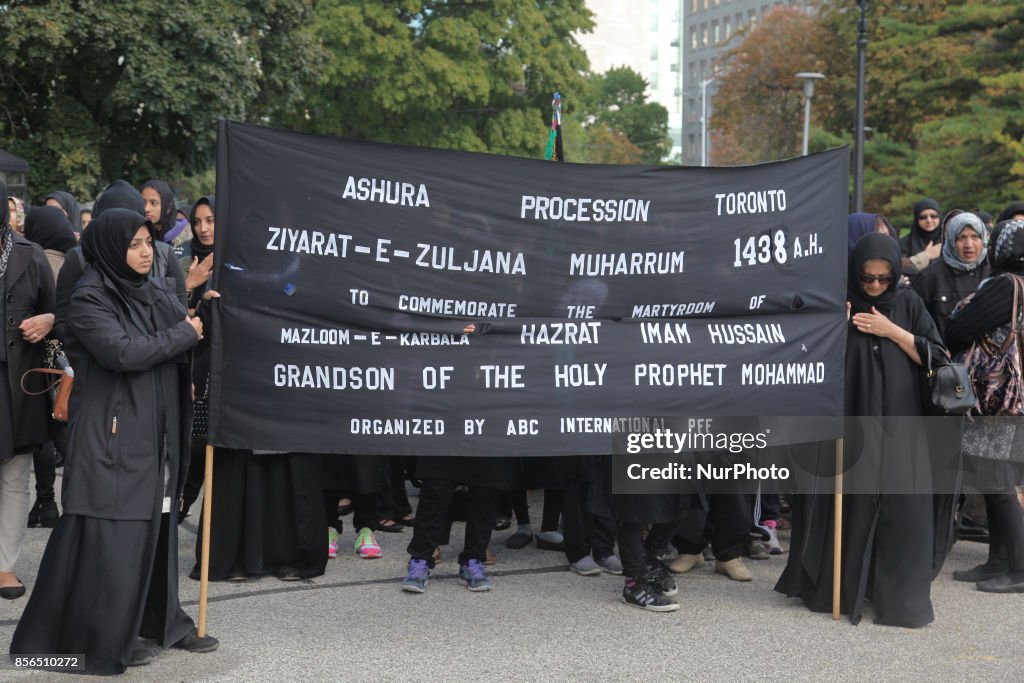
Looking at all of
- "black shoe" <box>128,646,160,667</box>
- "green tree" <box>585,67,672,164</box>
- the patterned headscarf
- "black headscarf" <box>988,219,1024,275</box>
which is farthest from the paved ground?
"green tree" <box>585,67,672,164</box>

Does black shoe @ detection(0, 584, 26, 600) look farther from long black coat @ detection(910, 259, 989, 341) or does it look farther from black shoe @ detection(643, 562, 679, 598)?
long black coat @ detection(910, 259, 989, 341)

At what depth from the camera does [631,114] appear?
360 ft

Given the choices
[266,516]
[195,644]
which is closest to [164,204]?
[266,516]

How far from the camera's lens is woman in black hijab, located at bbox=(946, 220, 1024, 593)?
6582 millimetres

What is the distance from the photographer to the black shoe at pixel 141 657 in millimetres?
5160

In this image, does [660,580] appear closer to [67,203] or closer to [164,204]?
[164,204]

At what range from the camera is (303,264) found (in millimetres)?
5516

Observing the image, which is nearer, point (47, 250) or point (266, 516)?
point (266, 516)

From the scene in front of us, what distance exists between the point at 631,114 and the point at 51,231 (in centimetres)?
10420

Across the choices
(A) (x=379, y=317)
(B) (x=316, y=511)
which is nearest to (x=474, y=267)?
(A) (x=379, y=317)

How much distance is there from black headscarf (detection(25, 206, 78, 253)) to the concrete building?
10748cm

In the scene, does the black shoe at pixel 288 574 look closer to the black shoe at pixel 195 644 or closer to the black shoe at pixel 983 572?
the black shoe at pixel 195 644

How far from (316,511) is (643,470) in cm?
177

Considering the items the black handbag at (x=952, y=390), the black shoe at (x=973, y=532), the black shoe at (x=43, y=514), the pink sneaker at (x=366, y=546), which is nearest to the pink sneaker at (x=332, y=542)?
the pink sneaker at (x=366, y=546)
